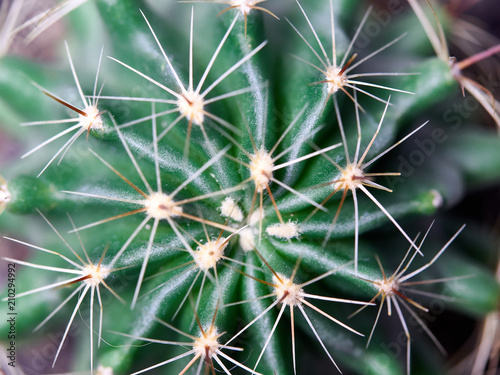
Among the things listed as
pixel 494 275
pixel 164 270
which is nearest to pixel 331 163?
pixel 164 270

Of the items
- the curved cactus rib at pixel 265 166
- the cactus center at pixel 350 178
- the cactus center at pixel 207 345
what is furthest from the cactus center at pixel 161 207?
the cactus center at pixel 350 178

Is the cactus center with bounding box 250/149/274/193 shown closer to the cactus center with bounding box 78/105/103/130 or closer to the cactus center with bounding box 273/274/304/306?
the cactus center with bounding box 273/274/304/306

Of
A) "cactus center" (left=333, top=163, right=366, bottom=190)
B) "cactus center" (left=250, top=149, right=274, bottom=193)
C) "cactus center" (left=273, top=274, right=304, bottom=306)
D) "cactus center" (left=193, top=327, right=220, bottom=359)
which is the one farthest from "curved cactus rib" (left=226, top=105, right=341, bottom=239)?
"cactus center" (left=193, top=327, right=220, bottom=359)

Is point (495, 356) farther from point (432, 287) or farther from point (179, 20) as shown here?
point (179, 20)

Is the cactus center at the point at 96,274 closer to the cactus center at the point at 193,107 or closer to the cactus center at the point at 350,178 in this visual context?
the cactus center at the point at 193,107

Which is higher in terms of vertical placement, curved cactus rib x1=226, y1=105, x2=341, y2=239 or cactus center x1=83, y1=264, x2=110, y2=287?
curved cactus rib x1=226, y1=105, x2=341, y2=239

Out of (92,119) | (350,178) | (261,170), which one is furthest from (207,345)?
(92,119)
